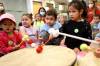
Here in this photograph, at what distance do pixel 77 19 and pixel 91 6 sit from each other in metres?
1.91

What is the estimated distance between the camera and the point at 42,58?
0.93 metres

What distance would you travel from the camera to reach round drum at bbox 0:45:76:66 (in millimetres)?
856

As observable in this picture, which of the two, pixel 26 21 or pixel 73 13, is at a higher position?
pixel 73 13

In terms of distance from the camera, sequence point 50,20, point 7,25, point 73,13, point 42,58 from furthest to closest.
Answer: point 50,20 < point 73,13 < point 7,25 < point 42,58

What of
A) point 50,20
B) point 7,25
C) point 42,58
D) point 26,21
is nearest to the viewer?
point 42,58

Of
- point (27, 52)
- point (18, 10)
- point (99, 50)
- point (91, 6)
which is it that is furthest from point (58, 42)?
point (18, 10)

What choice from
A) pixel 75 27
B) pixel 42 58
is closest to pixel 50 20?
pixel 75 27

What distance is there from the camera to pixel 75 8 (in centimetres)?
168

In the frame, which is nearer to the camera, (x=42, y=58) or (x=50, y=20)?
(x=42, y=58)

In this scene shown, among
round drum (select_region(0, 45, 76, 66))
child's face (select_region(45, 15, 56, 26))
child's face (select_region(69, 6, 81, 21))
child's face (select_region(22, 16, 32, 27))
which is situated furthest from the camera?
child's face (select_region(22, 16, 32, 27))

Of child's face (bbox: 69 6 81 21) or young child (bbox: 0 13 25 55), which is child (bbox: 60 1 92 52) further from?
young child (bbox: 0 13 25 55)

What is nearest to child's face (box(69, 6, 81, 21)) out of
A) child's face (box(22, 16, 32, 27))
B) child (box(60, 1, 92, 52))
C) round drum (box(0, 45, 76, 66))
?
child (box(60, 1, 92, 52))

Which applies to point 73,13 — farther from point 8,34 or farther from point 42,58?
point 42,58

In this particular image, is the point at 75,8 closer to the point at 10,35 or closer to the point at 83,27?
the point at 83,27
